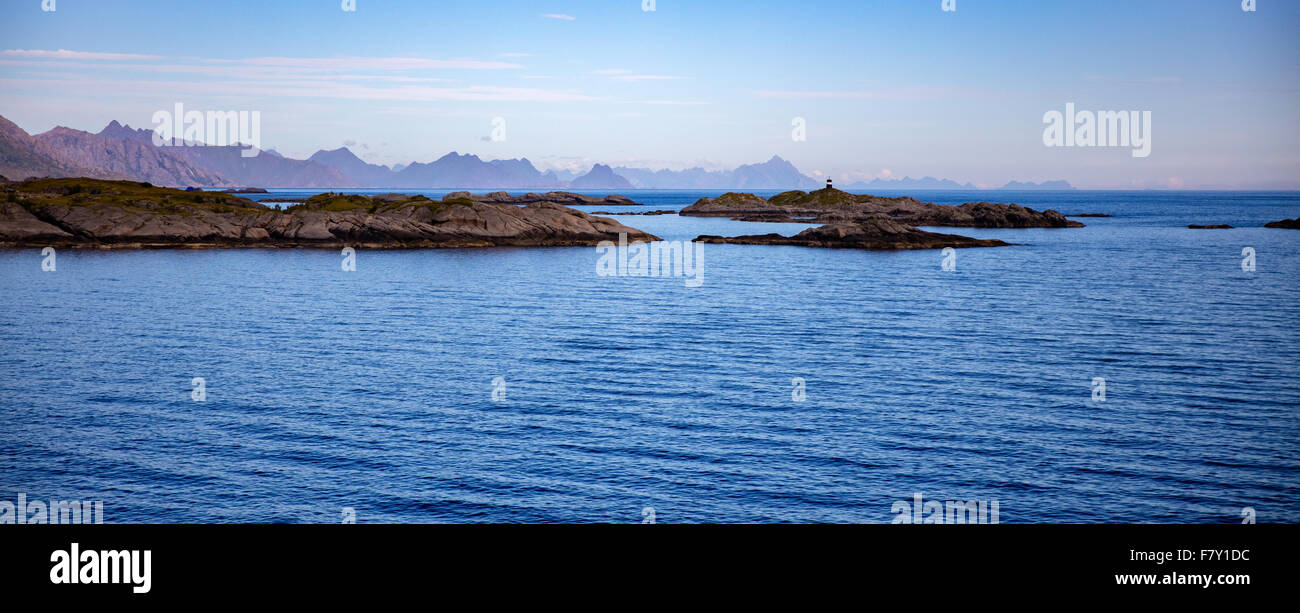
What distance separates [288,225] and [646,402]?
10637 cm

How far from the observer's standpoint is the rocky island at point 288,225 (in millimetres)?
120625

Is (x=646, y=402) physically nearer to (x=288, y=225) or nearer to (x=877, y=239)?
(x=877, y=239)

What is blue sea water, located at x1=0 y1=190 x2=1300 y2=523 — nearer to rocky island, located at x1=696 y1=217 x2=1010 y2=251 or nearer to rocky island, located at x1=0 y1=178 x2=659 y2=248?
rocky island, located at x1=0 y1=178 x2=659 y2=248

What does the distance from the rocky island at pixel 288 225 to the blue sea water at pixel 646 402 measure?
4800cm

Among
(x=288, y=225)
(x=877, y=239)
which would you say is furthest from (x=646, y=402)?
(x=288, y=225)

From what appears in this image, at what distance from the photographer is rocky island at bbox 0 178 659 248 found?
120625 mm

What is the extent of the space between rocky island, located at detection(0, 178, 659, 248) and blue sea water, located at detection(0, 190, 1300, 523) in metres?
48.0

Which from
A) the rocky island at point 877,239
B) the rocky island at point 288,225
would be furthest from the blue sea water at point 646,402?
the rocky island at point 877,239

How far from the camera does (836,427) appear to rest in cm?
3253

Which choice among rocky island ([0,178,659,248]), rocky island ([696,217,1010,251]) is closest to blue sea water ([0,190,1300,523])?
rocky island ([0,178,659,248])

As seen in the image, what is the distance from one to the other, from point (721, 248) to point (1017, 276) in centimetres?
5011
